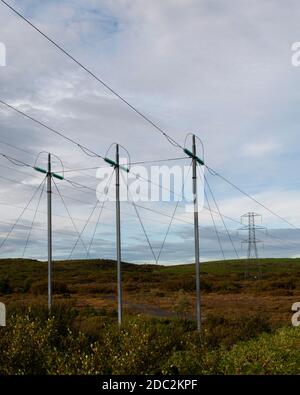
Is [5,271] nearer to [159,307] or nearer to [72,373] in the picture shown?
[159,307]

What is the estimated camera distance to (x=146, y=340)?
14.6 m

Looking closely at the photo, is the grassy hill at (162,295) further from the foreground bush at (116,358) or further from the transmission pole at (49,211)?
the foreground bush at (116,358)

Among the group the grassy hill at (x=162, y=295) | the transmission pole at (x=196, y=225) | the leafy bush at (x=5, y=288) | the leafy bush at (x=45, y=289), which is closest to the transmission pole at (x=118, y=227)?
the transmission pole at (x=196, y=225)

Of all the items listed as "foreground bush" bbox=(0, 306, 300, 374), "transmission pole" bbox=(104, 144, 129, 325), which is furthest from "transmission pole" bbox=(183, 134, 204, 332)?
"foreground bush" bbox=(0, 306, 300, 374)

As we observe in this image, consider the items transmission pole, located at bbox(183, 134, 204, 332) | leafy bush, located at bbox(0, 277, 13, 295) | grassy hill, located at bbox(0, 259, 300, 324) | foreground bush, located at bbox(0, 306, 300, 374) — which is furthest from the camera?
leafy bush, located at bbox(0, 277, 13, 295)

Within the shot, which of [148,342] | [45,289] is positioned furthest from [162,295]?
[148,342]

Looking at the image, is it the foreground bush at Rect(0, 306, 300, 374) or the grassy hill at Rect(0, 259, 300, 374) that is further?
the grassy hill at Rect(0, 259, 300, 374)

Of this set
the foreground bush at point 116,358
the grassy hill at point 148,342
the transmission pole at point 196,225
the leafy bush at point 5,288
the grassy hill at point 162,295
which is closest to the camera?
the foreground bush at point 116,358

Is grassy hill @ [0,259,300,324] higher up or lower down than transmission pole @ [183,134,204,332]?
lower down

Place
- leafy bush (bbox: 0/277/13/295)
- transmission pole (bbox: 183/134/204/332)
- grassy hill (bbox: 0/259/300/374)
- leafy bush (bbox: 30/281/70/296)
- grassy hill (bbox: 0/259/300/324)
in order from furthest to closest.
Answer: leafy bush (bbox: 0/277/13/295), leafy bush (bbox: 30/281/70/296), grassy hill (bbox: 0/259/300/324), transmission pole (bbox: 183/134/204/332), grassy hill (bbox: 0/259/300/374)

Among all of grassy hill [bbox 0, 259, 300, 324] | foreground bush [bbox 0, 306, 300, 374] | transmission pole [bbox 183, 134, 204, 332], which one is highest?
transmission pole [bbox 183, 134, 204, 332]

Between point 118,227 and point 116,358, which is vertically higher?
point 118,227

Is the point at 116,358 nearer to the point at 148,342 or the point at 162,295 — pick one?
the point at 148,342

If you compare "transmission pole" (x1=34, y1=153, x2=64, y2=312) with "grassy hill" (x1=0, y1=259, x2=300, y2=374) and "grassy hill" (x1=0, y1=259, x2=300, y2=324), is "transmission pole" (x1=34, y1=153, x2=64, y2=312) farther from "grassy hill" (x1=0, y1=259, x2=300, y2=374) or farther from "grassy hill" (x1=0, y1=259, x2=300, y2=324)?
"grassy hill" (x1=0, y1=259, x2=300, y2=324)
